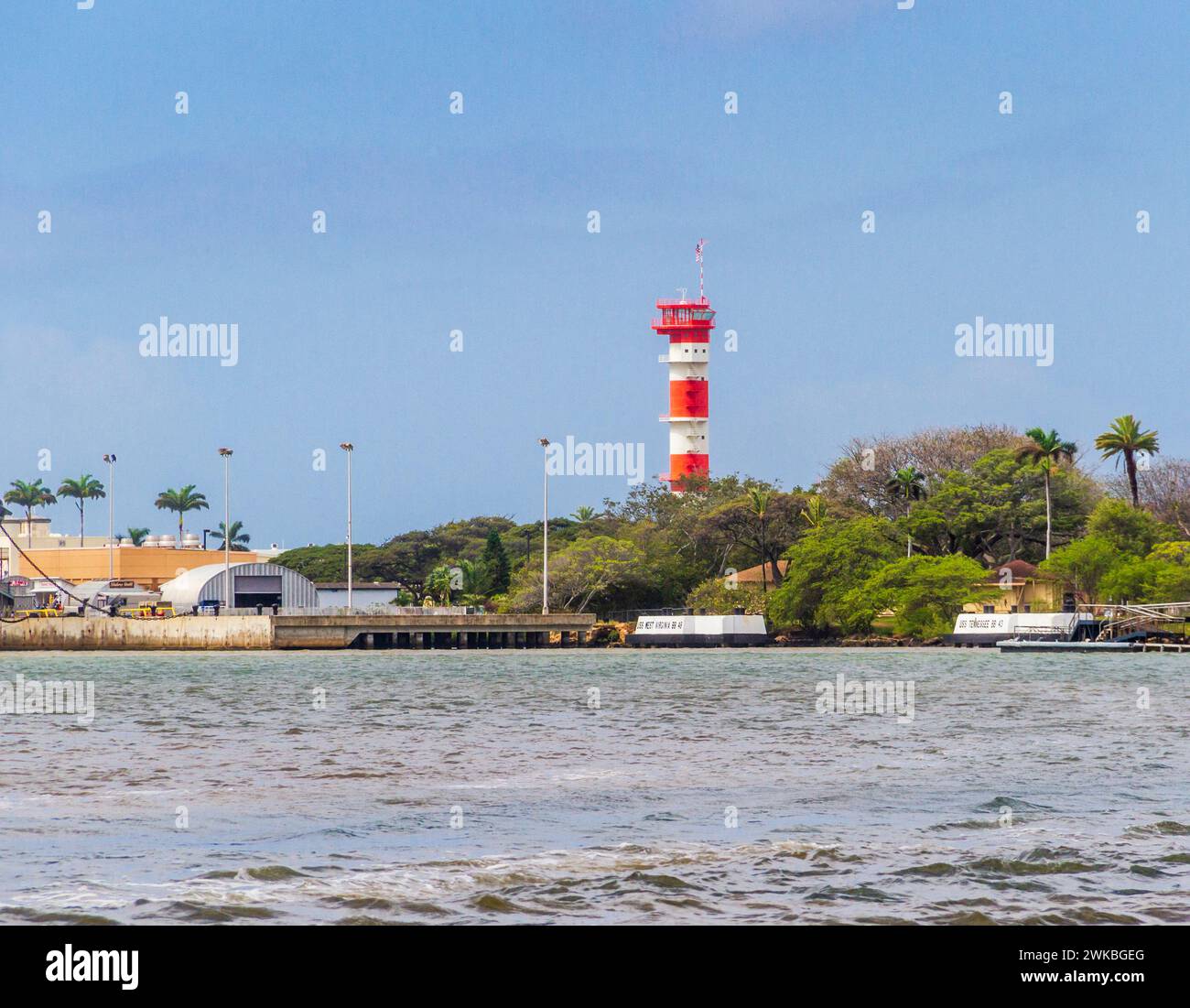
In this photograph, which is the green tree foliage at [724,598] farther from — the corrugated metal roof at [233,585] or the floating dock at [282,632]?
the corrugated metal roof at [233,585]

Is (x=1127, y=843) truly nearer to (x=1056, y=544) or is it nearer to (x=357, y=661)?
(x=357, y=661)

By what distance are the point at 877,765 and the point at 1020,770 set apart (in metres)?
2.28

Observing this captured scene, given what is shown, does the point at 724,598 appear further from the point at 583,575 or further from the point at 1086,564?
the point at 1086,564

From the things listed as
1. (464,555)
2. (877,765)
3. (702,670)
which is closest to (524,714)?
(877,765)

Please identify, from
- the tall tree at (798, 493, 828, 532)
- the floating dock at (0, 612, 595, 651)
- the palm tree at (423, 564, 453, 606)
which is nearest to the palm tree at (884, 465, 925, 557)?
the tall tree at (798, 493, 828, 532)

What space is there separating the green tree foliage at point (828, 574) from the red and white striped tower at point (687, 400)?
23072mm

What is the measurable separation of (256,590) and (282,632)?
13.4 metres

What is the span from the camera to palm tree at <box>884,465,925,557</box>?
115938 millimetres

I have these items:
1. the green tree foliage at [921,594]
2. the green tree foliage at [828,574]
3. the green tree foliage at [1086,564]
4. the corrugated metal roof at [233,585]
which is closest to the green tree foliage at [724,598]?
the green tree foliage at [828,574]

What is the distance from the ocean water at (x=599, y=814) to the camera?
13.1 m

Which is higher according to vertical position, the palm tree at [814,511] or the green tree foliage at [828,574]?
the palm tree at [814,511]

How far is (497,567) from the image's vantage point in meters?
134

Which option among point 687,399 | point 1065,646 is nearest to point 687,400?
point 687,399

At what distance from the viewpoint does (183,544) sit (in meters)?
158
